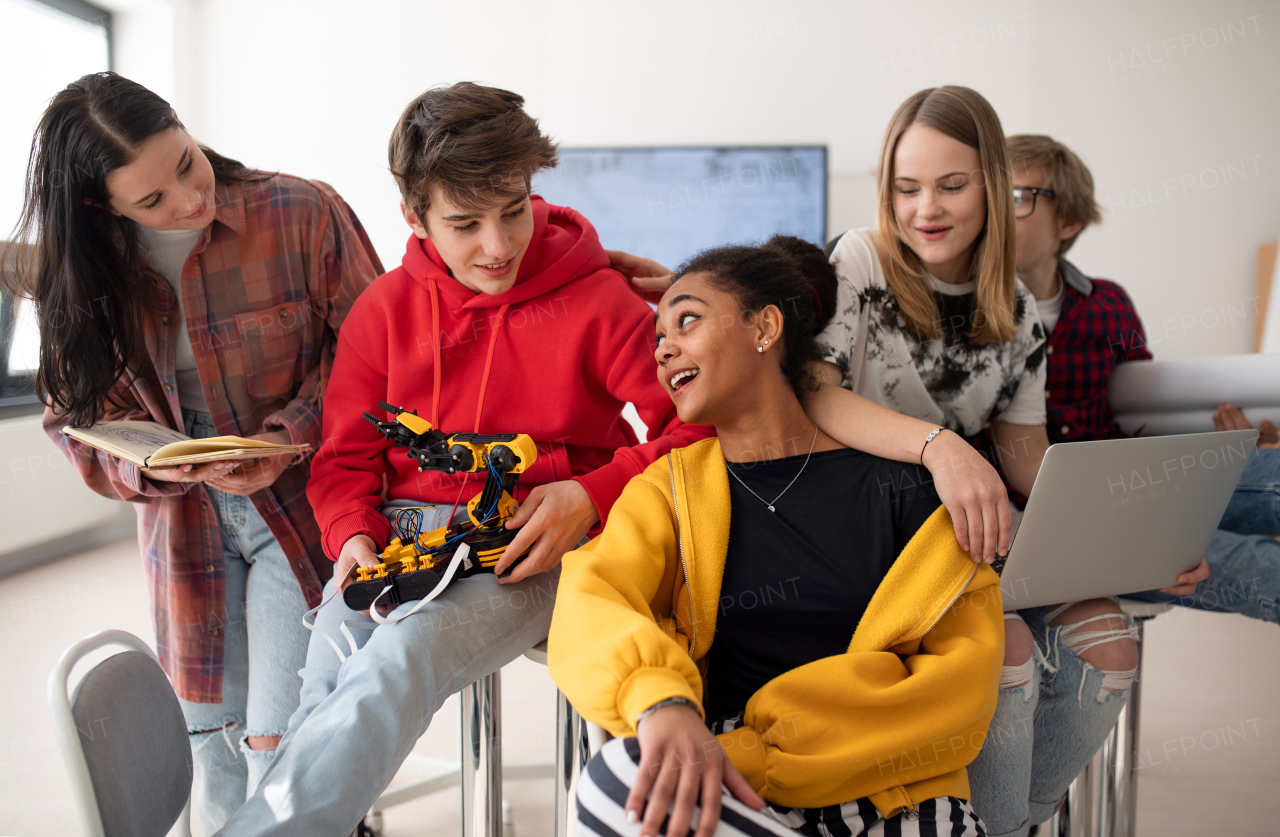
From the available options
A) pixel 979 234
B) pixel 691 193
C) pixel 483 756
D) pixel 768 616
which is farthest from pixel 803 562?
pixel 691 193

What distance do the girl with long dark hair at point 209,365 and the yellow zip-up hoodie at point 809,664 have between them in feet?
2.25

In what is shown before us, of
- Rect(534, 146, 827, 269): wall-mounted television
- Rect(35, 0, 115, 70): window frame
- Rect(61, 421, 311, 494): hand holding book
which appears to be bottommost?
Rect(61, 421, 311, 494): hand holding book

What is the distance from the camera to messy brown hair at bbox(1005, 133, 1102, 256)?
1.87 metres

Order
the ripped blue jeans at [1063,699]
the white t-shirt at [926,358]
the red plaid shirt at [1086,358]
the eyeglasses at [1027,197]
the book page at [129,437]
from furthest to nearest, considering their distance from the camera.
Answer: the eyeglasses at [1027,197] → the red plaid shirt at [1086,358] → the white t-shirt at [926,358] → the ripped blue jeans at [1063,699] → the book page at [129,437]

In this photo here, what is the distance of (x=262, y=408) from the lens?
1.57 metres

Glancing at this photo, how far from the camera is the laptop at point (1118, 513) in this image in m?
1.11

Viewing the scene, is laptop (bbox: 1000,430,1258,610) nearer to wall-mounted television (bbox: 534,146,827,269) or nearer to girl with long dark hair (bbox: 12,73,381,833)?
girl with long dark hair (bbox: 12,73,381,833)

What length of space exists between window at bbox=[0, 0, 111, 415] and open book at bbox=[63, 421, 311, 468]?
101 inches

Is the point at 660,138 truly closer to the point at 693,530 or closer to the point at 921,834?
the point at 693,530

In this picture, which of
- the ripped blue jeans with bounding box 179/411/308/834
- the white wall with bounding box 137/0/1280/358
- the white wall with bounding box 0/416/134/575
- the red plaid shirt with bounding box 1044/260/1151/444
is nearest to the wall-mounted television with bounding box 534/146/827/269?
the white wall with bounding box 137/0/1280/358

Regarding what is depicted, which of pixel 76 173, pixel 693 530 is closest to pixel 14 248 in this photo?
pixel 76 173

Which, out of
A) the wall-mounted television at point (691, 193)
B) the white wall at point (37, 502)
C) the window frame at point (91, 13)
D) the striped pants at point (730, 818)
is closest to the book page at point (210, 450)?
the striped pants at point (730, 818)

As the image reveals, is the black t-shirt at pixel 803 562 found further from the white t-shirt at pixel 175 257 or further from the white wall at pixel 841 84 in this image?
the white wall at pixel 841 84

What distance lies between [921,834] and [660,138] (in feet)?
12.7
